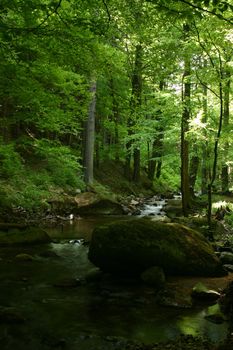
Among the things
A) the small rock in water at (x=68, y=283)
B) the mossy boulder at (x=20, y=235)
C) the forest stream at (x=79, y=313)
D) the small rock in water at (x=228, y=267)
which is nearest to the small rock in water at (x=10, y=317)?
the forest stream at (x=79, y=313)

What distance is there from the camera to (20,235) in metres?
11.0

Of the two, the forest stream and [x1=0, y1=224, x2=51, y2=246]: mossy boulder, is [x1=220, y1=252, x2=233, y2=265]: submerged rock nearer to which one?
the forest stream

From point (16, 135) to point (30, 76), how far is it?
968 cm

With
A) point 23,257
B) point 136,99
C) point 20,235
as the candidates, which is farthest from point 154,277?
point 136,99

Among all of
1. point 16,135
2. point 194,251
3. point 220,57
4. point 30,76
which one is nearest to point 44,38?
point 30,76

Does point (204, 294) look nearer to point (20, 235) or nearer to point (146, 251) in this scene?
point (146, 251)

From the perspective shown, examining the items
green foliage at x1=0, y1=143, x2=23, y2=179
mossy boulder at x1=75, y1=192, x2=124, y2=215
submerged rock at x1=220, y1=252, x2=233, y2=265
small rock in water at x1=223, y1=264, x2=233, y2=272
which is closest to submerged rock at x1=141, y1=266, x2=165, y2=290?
small rock in water at x1=223, y1=264, x2=233, y2=272

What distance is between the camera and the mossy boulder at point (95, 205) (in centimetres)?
1745

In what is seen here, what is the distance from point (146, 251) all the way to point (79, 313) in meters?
2.43

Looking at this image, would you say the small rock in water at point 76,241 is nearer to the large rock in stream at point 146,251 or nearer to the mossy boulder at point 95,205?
the large rock in stream at point 146,251

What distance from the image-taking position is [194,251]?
8.70 m

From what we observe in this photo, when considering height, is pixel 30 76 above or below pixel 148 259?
above

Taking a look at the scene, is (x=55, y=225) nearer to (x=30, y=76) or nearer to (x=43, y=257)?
(x=43, y=257)

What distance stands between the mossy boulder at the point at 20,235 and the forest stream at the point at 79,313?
1.42 metres
